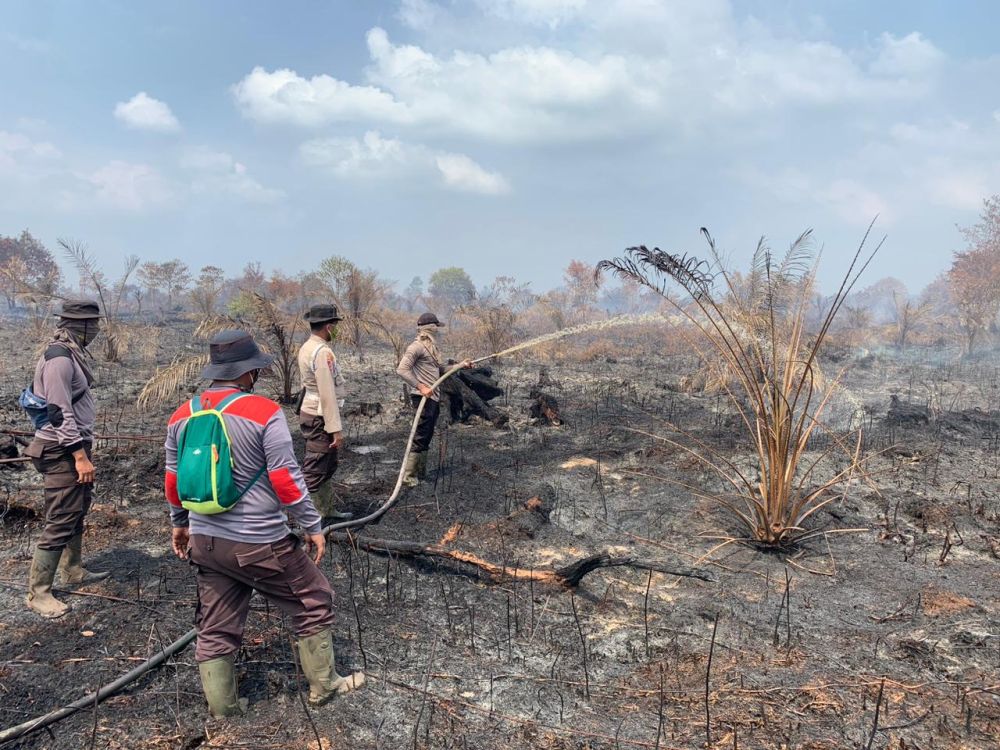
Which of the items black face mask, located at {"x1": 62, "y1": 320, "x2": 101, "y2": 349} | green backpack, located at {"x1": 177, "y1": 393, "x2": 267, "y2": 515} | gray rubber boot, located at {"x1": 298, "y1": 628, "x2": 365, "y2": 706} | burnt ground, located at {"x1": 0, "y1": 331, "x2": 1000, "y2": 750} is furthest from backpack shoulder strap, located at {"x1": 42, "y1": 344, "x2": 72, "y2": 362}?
gray rubber boot, located at {"x1": 298, "y1": 628, "x2": 365, "y2": 706}

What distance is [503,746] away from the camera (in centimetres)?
271

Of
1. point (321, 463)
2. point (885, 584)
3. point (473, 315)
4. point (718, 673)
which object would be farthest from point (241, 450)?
point (473, 315)

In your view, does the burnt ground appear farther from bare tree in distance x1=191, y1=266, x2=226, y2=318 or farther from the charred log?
bare tree in distance x1=191, y1=266, x2=226, y2=318

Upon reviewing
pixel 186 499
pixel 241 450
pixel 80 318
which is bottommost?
pixel 186 499

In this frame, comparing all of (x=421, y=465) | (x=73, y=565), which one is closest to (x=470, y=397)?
(x=421, y=465)

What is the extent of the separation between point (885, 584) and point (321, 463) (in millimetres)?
4605

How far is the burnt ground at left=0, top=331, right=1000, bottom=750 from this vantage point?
9.27 feet

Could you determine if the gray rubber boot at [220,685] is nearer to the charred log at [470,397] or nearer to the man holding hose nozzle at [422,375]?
the man holding hose nozzle at [422,375]

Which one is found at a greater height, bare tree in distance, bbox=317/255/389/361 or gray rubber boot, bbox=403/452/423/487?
bare tree in distance, bbox=317/255/389/361

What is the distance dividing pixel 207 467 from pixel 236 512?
0.25 metres

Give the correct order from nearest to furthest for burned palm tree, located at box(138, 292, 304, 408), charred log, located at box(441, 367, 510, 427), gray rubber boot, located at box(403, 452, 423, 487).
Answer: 1. gray rubber boot, located at box(403, 452, 423, 487)
2. burned palm tree, located at box(138, 292, 304, 408)
3. charred log, located at box(441, 367, 510, 427)

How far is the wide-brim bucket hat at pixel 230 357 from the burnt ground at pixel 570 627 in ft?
5.00

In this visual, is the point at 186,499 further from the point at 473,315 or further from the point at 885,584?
the point at 473,315

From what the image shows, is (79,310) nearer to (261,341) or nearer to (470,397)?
(470,397)
